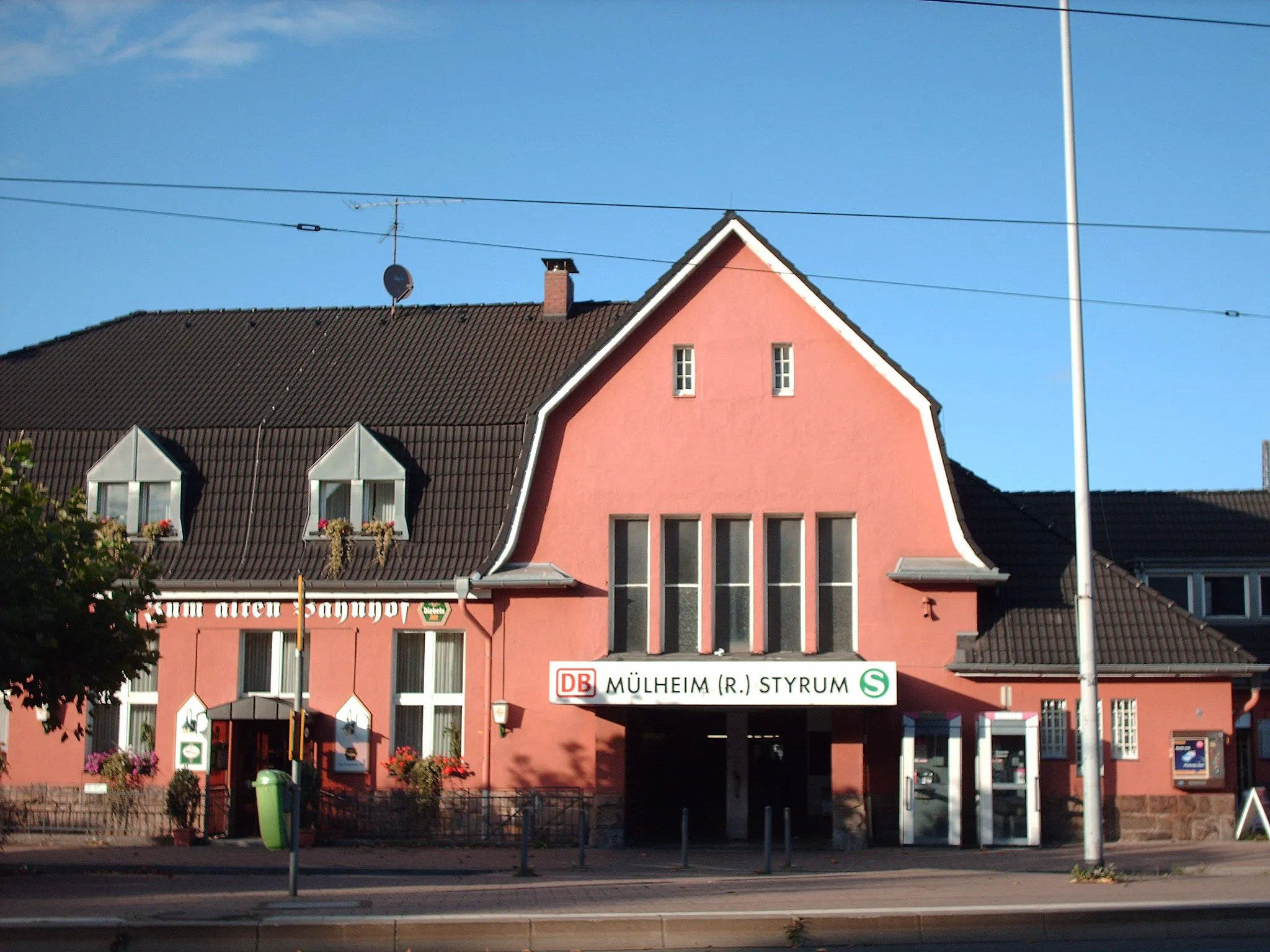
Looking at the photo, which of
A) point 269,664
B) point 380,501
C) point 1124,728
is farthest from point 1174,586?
point 269,664

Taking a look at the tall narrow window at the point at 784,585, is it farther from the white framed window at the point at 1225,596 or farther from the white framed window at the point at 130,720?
the white framed window at the point at 1225,596

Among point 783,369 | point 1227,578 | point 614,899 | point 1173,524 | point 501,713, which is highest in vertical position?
point 783,369

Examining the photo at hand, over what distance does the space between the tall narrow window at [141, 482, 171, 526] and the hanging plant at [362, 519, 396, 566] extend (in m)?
3.56

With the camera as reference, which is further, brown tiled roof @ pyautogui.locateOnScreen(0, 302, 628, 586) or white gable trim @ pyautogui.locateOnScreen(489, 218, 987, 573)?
brown tiled roof @ pyautogui.locateOnScreen(0, 302, 628, 586)

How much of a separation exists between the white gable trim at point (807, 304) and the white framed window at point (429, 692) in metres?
2.06

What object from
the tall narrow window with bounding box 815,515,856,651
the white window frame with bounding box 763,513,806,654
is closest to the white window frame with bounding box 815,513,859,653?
the tall narrow window with bounding box 815,515,856,651

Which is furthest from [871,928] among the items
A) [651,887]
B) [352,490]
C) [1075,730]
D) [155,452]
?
[155,452]

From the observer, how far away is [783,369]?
2358 cm

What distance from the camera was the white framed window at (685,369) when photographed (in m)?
23.6

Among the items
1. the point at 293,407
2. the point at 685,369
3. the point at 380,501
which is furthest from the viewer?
the point at 293,407

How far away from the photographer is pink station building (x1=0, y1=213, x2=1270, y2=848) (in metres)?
22.3

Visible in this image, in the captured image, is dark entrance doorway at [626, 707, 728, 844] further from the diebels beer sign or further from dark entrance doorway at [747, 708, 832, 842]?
the diebels beer sign

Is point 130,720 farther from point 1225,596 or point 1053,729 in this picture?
point 1225,596

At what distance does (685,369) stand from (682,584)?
342 cm
